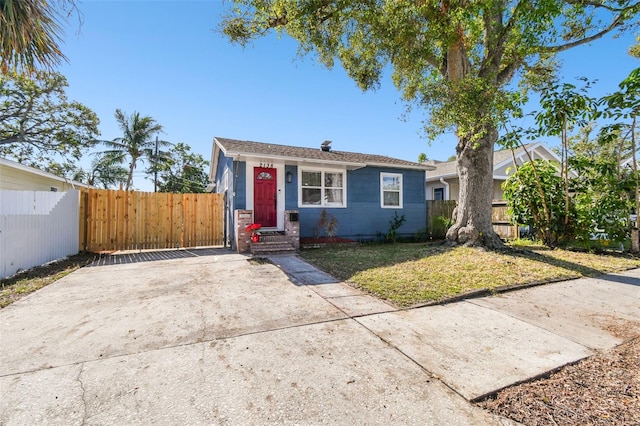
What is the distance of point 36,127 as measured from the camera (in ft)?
57.5

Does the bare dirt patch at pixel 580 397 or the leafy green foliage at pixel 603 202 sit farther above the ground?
the leafy green foliage at pixel 603 202

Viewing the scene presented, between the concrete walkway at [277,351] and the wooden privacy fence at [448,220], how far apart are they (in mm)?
6745

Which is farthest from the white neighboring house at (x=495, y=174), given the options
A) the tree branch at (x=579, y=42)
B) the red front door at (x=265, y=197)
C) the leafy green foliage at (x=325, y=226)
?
the red front door at (x=265, y=197)

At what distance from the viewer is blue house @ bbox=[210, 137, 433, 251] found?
9.05 m

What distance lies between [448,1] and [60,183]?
18.6 m

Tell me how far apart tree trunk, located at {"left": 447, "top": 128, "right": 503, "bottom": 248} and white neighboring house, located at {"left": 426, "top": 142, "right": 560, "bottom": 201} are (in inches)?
280

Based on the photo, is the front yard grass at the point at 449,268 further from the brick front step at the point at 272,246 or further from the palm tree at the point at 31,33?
the palm tree at the point at 31,33

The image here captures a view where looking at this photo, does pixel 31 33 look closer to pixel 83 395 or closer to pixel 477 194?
pixel 83 395

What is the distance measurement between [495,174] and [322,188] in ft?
33.6

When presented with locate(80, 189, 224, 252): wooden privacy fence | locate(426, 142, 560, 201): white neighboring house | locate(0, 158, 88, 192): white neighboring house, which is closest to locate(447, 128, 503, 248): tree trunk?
locate(426, 142, 560, 201): white neighboring house

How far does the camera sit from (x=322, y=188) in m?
10.3

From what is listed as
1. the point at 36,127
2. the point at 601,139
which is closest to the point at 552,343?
the point at 601,139

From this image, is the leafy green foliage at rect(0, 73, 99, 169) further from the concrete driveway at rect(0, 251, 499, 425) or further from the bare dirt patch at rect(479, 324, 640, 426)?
the bare dirt patch at rect(479, 324, 640, 426)

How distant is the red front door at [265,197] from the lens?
30.7 feet
